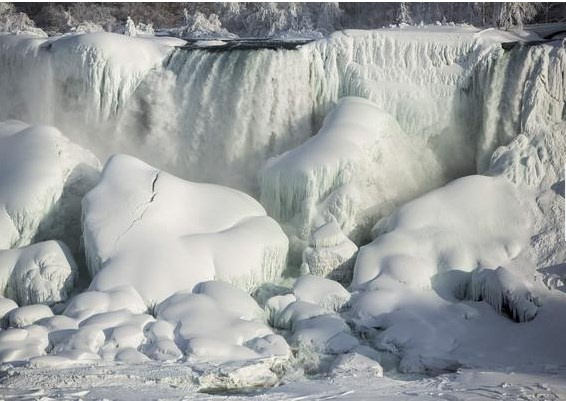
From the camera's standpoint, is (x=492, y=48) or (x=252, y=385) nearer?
(x=252, y=385)

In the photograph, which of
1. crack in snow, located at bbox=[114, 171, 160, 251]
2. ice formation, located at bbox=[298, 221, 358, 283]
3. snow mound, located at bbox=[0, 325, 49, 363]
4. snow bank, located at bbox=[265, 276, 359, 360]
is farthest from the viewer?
ice formation, located at bbox=[298, 221, 358, 283]

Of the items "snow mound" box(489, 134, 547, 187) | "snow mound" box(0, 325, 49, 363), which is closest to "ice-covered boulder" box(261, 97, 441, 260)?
"snow mound" box(489, 134, 547, 187)

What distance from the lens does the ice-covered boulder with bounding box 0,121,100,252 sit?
8.55m

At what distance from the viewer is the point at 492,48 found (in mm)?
9219

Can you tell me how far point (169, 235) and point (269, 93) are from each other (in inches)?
84.5

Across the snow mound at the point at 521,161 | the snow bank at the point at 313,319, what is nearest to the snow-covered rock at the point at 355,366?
the snow bank at the point at 313,319

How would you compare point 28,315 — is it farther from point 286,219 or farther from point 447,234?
point 447,234

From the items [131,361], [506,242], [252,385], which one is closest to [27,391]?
[131,361]

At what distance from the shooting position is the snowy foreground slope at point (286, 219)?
6672mm

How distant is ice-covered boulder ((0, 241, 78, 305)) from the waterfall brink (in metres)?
2.01

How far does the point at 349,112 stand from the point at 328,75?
711mm

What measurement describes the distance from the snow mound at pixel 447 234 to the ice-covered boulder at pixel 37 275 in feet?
8.17

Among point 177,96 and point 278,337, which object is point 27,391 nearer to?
point 278,337

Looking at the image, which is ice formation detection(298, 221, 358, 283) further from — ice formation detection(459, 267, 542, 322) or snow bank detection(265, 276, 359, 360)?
ice formation detection(459, 267, 542, 322)
